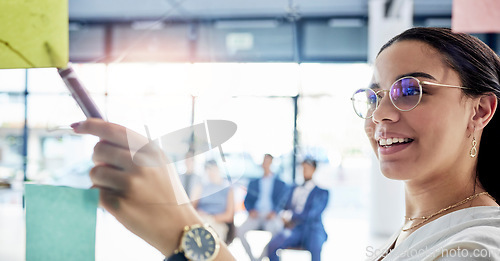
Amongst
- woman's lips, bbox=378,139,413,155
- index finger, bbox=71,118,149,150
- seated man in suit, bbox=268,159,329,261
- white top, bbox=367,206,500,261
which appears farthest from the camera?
seated man in suit, bbox=268,159,329,261

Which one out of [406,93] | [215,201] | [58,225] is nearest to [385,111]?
A: [406,93]

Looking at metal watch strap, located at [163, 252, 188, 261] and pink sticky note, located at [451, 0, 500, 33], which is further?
pink sticky note, located at [451, 0, 500, 33]

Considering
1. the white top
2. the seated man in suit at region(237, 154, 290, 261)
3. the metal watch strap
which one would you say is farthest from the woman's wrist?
the white top

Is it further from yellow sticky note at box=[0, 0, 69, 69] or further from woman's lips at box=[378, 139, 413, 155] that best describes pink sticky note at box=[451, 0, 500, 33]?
yellow sticky note at box=[0, 0, 69, 69]

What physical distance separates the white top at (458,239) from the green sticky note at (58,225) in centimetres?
37

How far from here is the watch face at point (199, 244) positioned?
15.0 inches

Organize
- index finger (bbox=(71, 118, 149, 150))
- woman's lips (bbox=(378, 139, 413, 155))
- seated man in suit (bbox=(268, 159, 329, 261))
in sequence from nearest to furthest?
1. index finger (bbox=(71, 118, 149, 150))
2. woman's lips (bbox=(378, 139, 413, 155))
3. seated man in suit (bbox=(268, 159, 329, 261))

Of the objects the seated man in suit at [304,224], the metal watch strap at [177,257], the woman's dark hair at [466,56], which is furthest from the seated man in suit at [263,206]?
the woman's dark hair at [466,56]

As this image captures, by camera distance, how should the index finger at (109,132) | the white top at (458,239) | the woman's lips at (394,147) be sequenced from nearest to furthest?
the index finger at (109,132)
the white top at (458,239)
the woman's lips at (394,147)

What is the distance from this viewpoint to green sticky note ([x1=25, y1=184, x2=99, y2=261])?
370 millimetres

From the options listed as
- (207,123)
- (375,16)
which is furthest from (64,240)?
(375,16)

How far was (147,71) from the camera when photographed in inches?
17.2

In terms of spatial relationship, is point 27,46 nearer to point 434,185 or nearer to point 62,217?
point 62,217

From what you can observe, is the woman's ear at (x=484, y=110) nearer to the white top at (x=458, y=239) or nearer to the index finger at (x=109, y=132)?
the white top at (x=458, y=239)
